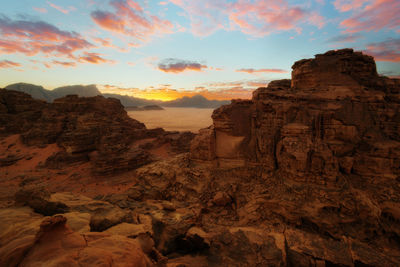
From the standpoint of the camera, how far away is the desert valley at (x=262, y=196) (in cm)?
395

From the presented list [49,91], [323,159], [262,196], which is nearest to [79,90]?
[49,91]

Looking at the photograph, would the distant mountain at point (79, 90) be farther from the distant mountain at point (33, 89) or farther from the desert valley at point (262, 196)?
the desert valley at point (262, 196)

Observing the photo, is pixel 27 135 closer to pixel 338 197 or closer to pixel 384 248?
pixel 338 197

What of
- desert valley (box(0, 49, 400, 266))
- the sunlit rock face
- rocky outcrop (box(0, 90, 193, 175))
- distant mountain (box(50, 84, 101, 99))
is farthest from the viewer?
distant mountain (box(50, 84, 101, 99))

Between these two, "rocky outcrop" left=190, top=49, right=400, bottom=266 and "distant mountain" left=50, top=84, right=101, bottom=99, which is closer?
"rocky outcrop" left=190, top=49, right=400, bottom=266

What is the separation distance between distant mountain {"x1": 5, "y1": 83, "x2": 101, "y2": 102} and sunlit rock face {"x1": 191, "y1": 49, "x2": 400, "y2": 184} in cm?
9994

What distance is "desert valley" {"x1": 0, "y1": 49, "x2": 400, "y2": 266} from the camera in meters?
3.95

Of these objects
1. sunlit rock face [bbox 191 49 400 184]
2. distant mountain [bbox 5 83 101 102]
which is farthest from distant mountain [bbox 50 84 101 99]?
sunlit rock face [bbox 191 49 400 184]

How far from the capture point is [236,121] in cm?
1070

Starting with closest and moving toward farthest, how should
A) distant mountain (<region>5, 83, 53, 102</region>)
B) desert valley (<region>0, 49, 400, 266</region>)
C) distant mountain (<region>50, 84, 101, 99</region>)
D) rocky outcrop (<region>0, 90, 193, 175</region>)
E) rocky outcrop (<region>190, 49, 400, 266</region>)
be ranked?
desert valley (<region>0, 49, 400, 266</region>), rocky outcrop (<region>190, 49, 400, 266</region>), rocky outcrop (<region>0, 90, 193, 175</region>), distant mountain (<region>5, 83, 53, 102</region>), distant mountain (<region>50, 84, 101, 99</region>)

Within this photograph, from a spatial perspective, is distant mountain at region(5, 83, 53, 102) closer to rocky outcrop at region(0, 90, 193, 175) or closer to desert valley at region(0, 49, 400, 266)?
rocky outcrop at region(0, 90, 193, 175)

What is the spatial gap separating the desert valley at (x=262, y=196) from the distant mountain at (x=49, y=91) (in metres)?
96.7

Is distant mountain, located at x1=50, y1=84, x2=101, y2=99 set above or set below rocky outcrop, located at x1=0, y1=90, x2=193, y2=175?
above

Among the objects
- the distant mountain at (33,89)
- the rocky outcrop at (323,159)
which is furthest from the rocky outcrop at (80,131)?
the distant mountain at (33,89)
